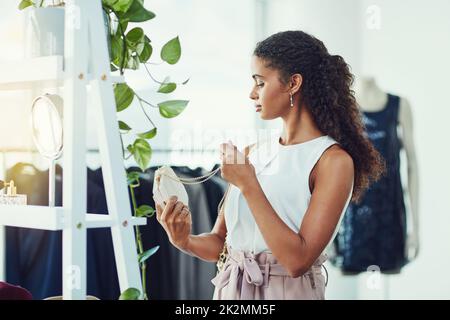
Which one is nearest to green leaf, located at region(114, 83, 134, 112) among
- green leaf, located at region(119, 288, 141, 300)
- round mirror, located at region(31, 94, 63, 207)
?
round mirror, located at region(31, 94, 63, 207)

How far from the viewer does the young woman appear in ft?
3.45

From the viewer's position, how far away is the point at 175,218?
108 centimetres

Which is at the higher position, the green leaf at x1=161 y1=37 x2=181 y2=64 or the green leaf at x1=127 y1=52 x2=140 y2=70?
the green leaf at x1=161 y1=37 x2=181 y2=64

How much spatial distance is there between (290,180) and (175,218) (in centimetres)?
20

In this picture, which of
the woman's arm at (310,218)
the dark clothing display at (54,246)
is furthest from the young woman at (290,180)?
the dark clothing display at (54,246)

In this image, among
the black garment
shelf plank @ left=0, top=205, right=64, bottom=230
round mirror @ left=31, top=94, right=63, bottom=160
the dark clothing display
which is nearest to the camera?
shelf plank @ left=0, top=205, right=64, bottom=230

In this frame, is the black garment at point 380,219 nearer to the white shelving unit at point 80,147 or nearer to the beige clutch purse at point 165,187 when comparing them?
the beige clutch purse at point 165,187

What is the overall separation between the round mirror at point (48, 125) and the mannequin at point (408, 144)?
4.39 feet

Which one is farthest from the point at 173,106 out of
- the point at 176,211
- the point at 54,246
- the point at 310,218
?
the point at 54,246

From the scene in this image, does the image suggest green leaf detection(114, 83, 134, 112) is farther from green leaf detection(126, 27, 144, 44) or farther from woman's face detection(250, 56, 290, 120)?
woman's face detection(250, 56, 290, 120)

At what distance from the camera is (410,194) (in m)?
2.19

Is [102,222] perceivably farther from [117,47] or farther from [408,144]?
[408,144]

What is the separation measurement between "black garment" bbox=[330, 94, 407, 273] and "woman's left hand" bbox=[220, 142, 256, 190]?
1.19 metres

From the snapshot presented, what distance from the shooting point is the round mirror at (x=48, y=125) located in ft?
3.31
